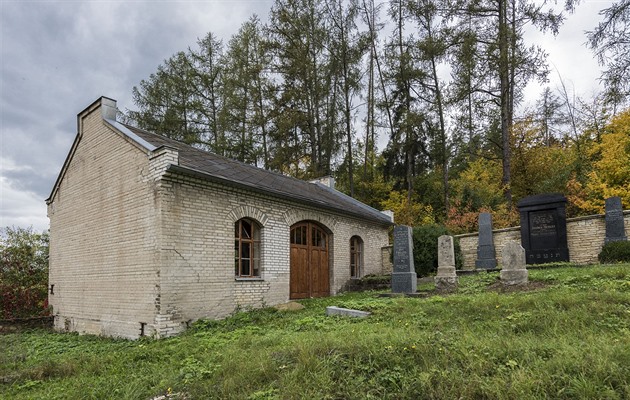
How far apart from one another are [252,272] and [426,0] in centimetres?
1989

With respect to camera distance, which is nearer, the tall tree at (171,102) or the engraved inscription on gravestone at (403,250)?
the engraved inscription on gravestone at (403,250)

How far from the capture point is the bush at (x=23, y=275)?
13.8 m

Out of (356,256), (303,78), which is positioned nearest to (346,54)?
(303,78)

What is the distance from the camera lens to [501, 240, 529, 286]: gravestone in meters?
9.18

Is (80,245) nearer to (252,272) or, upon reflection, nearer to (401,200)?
(252,272)

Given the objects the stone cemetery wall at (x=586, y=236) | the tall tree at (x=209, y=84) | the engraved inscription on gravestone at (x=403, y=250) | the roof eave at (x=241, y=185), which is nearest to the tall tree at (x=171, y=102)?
the tall tree at (x=209, y=84)

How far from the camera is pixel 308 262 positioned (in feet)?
44.5

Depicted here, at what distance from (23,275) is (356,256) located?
1314 centimetres

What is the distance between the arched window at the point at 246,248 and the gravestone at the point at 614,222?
38.6 ft

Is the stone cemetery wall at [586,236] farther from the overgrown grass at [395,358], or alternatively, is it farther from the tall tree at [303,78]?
the tall tree at [303,78]

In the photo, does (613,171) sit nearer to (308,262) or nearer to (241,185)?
(308,262)

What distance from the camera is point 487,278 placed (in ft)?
34.9

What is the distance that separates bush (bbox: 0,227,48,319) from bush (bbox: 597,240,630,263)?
18.4 m

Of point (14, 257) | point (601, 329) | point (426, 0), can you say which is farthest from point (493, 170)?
point (14, 257)
